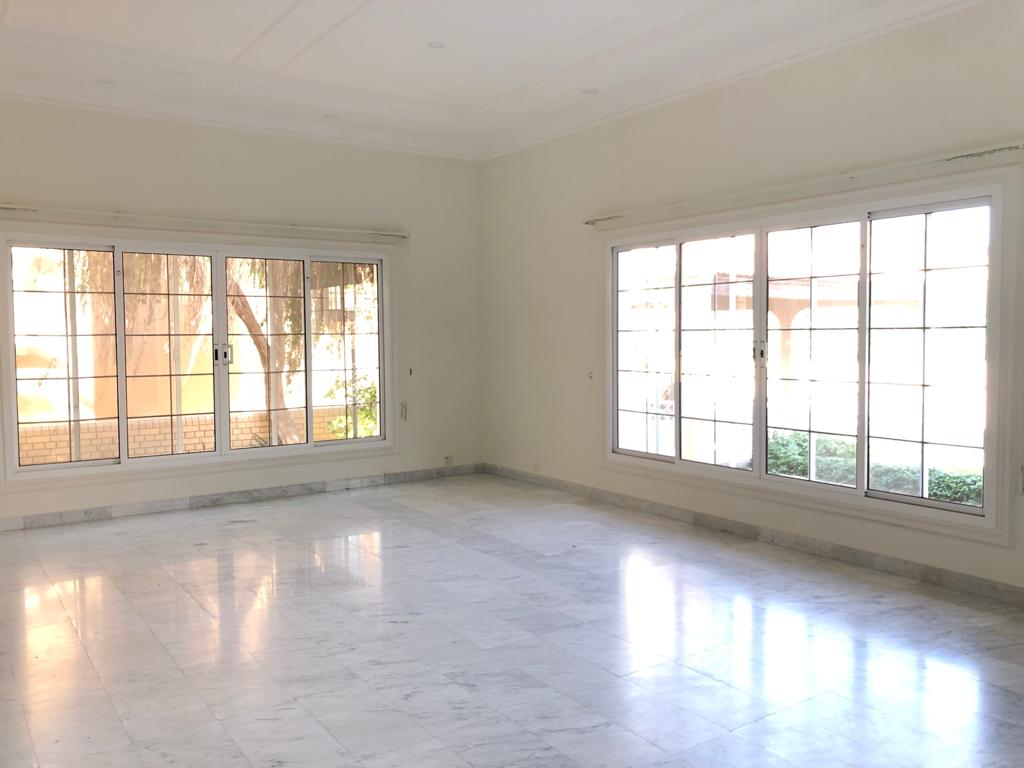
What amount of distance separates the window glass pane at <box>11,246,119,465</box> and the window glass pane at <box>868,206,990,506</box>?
570cm

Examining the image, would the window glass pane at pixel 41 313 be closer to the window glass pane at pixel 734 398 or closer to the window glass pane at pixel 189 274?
the window glass pane at pixel 189 274

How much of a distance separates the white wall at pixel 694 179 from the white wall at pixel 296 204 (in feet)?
1.15

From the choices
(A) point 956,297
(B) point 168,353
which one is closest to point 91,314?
(B) point 168,353

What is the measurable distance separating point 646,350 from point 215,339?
365 centimetres

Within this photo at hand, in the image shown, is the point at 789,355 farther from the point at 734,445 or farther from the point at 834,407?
the point at 734,445

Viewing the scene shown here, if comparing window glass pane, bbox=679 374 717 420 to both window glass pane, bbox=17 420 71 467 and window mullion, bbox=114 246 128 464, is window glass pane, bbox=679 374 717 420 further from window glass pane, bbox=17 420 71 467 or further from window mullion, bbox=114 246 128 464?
window glass pane, bbox=17 420 71 467

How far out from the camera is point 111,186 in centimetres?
665

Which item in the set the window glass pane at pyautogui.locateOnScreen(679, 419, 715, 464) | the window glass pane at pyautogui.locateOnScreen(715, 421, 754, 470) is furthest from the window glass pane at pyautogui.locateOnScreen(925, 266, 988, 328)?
the window glass pane at pyautogui.locateOnScreen(679, 419, 715, 464)

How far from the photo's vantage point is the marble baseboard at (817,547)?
4.66 m

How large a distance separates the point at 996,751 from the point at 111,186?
267 inches

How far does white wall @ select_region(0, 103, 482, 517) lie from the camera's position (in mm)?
6449

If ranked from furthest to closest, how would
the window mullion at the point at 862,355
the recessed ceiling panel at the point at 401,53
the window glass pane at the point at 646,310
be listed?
the window glass pane at the point at 646,310
the window mullion at the point at 862,355
the recessed ceiling panel at the point at 401,53

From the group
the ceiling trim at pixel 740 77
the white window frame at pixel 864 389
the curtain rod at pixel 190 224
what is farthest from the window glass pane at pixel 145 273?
the white window frame at pixel 864 389

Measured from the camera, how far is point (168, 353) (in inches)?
275
